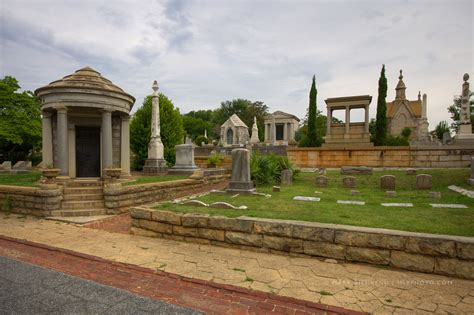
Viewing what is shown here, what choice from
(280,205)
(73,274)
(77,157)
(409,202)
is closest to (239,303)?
(73,274)

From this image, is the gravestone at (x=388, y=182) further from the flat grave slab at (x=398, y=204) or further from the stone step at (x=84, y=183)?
the stone step at (x=84, y=183)

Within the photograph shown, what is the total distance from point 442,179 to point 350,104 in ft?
36.2

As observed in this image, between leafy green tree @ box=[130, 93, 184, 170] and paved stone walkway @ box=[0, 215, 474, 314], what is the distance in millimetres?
13634

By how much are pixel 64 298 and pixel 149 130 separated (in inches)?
654

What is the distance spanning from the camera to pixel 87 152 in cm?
1148

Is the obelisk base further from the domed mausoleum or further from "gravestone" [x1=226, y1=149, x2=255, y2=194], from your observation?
"gravestone" [x1=226, y1=149, x2=255, y2=194]

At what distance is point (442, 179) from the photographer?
31.9 feet

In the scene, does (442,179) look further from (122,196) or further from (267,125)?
(267,125)

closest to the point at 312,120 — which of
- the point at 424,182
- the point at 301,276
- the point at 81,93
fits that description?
the point at 424,182

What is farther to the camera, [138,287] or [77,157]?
[77,157]

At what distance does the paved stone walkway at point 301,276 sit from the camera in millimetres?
2939

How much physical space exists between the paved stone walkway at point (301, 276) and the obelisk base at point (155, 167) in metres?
9.00

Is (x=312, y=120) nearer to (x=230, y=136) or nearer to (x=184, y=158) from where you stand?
(x=184, y=158)

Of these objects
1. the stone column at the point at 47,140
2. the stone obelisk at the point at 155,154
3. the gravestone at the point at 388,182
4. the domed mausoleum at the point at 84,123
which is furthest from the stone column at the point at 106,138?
the gravestone at the point at 388,182
